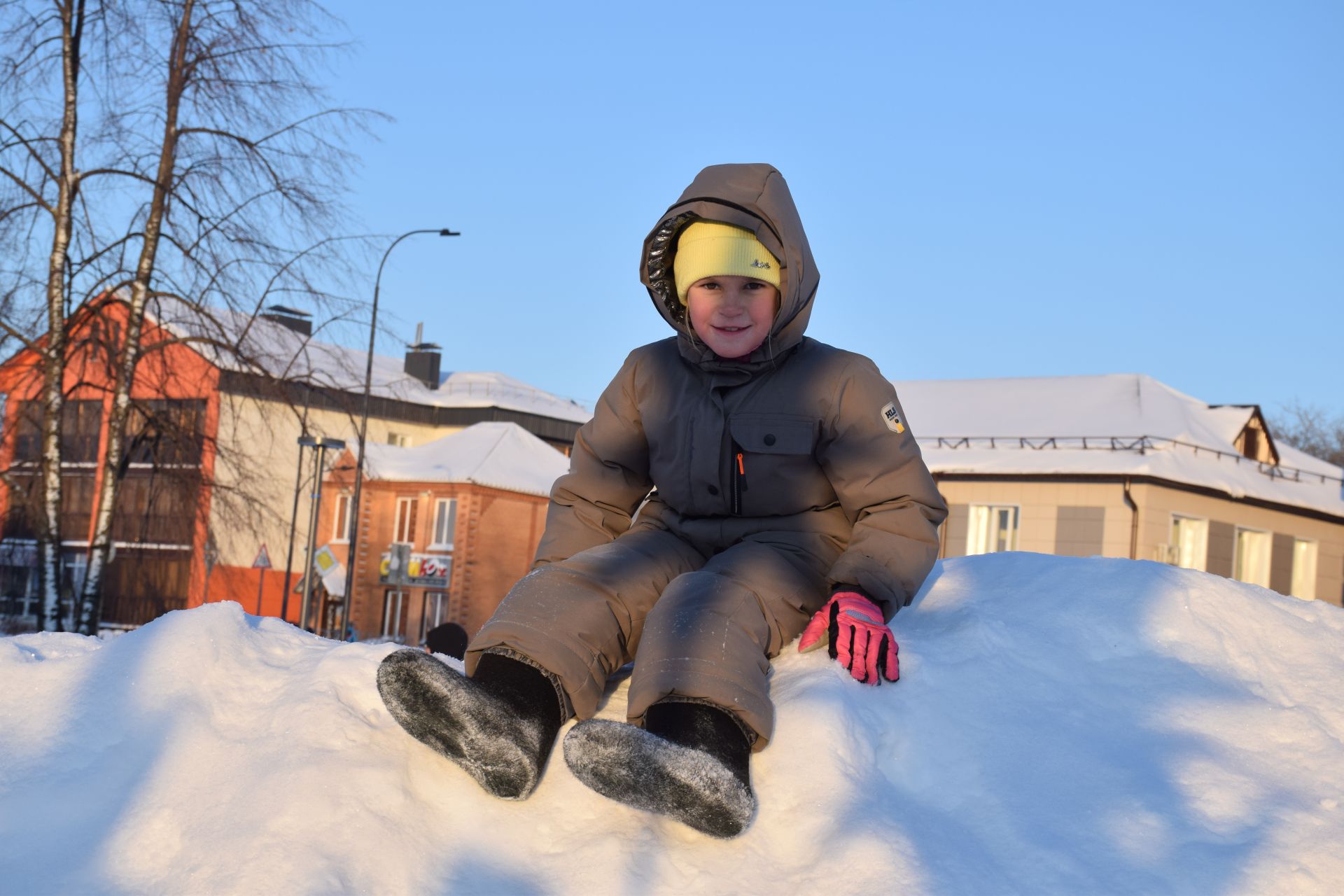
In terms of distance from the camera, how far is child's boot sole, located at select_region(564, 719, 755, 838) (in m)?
2.42

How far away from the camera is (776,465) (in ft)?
10.6

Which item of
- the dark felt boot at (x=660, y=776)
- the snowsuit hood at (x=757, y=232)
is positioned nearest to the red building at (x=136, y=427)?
the snowsuit hood at (x=757, y=232)

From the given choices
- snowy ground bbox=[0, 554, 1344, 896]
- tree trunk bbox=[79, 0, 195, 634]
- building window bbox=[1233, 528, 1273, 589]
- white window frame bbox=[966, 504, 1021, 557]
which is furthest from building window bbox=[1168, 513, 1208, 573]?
snowy ground bbox=[0, 554, 1344, 896]

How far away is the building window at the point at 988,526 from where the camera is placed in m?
32.5

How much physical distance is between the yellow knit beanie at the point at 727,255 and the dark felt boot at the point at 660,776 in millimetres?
1344

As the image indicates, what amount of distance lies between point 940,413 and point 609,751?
3437cm

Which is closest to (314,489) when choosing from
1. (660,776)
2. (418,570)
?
(418,570)

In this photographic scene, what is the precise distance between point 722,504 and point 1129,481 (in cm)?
2977

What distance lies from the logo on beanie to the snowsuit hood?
0.31 metres

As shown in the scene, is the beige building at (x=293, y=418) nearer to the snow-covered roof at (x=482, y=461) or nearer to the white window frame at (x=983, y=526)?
the snow-covered roof at (x=482, y=461)

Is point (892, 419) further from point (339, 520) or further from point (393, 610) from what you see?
point (339, 520)

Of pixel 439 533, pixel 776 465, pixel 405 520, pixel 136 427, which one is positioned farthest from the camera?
pixel 405 520

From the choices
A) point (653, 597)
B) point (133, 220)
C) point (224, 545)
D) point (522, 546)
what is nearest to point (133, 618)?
point (224, 545)

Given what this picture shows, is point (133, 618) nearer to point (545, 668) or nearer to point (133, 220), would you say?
point (133, 220)
